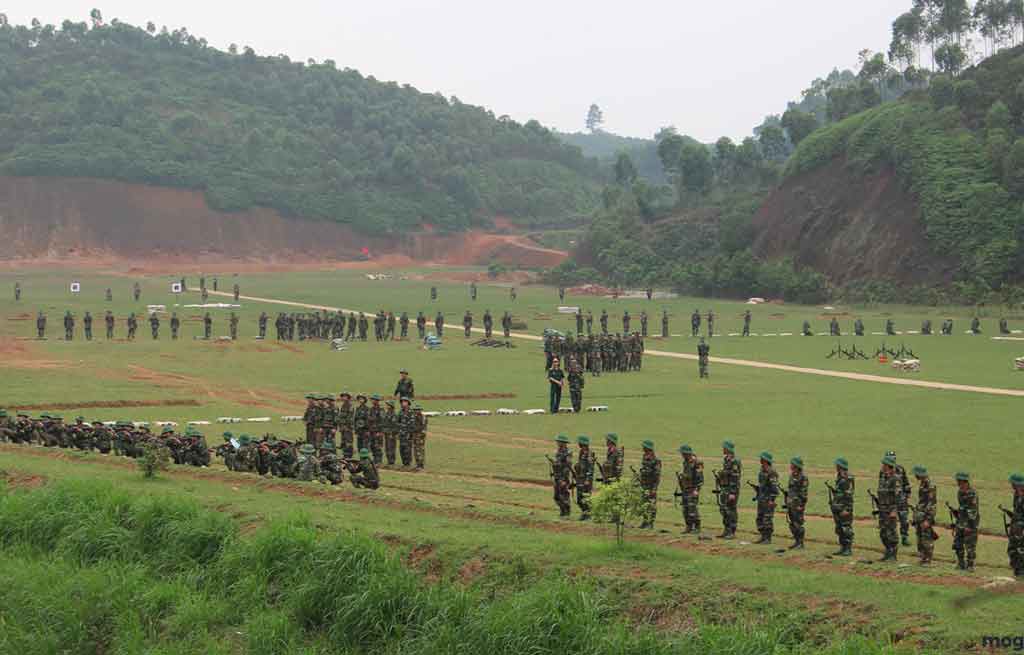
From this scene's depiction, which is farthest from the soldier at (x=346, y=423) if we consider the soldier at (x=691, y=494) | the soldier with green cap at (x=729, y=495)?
the soldier with green cap at (x=729, y=495)

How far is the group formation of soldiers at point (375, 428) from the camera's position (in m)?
24.8

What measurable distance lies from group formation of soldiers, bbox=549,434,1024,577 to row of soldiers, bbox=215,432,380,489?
4016 mm

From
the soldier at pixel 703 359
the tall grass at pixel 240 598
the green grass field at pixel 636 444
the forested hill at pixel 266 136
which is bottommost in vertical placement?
the tall grass at pixel 240 598

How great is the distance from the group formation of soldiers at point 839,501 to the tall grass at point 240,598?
313 centimetres

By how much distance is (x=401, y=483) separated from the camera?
73.2ft

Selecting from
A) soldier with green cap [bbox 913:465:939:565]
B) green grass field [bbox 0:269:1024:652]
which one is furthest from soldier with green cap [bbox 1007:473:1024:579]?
soldier with green cap [bbox 913:465:939:565]

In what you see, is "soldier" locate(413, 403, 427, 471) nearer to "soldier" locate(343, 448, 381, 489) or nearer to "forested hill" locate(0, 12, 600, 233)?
"soldier" locate(343, 448, 381, 489)

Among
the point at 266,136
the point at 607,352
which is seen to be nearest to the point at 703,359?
the point at 607,352

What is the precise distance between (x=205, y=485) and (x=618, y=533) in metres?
8.58

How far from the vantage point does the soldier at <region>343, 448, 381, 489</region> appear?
68.5 ft

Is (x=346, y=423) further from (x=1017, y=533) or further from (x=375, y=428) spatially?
(x=1017, y=533)

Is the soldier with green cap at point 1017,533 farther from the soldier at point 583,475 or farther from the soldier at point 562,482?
the soldier at point 562,482

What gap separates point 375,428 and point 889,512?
12.2 metres

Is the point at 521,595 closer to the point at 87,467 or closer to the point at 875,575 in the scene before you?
the point at 875,575
